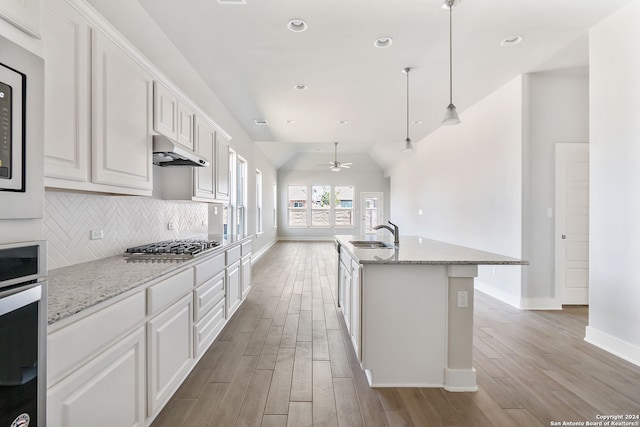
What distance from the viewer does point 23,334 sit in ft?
2.64

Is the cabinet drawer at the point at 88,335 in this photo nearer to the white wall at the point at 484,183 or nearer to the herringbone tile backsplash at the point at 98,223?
the herringbone tile backsplash at the point at 98,223

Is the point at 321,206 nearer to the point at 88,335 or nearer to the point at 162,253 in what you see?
the point at 162,253

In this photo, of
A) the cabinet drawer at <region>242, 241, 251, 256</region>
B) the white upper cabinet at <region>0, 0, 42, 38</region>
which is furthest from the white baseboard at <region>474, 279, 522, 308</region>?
the white upper cabinet at <region>0, 0, 42, 38</region>

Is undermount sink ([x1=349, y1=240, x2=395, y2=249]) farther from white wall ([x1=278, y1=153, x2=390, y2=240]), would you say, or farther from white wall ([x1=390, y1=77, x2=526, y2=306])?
white wall ([x1=278, y1=153, x2=390, y2=240])

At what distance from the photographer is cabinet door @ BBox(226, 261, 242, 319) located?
3289 mm

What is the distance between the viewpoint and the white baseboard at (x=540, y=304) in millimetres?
3943

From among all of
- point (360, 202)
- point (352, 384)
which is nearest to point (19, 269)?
point (352, 384)

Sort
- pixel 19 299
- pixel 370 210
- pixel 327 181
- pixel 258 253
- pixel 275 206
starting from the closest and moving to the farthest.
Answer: pixel 19 299, pixel 258 253, pixel 275 206, pixel 327 181, pixel 370 210

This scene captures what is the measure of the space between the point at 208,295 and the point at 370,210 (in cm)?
1064

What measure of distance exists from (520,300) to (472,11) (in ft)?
11.2

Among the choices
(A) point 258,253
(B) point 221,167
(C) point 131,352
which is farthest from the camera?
(A) point 258,253

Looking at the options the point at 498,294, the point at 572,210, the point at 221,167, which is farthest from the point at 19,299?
the point at 572,210

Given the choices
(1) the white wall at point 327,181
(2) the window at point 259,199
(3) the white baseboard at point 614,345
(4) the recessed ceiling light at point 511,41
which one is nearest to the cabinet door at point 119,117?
(4) the recessed ceiling light at point 511,41

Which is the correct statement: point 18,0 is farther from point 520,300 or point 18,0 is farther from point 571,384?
point 520,300
